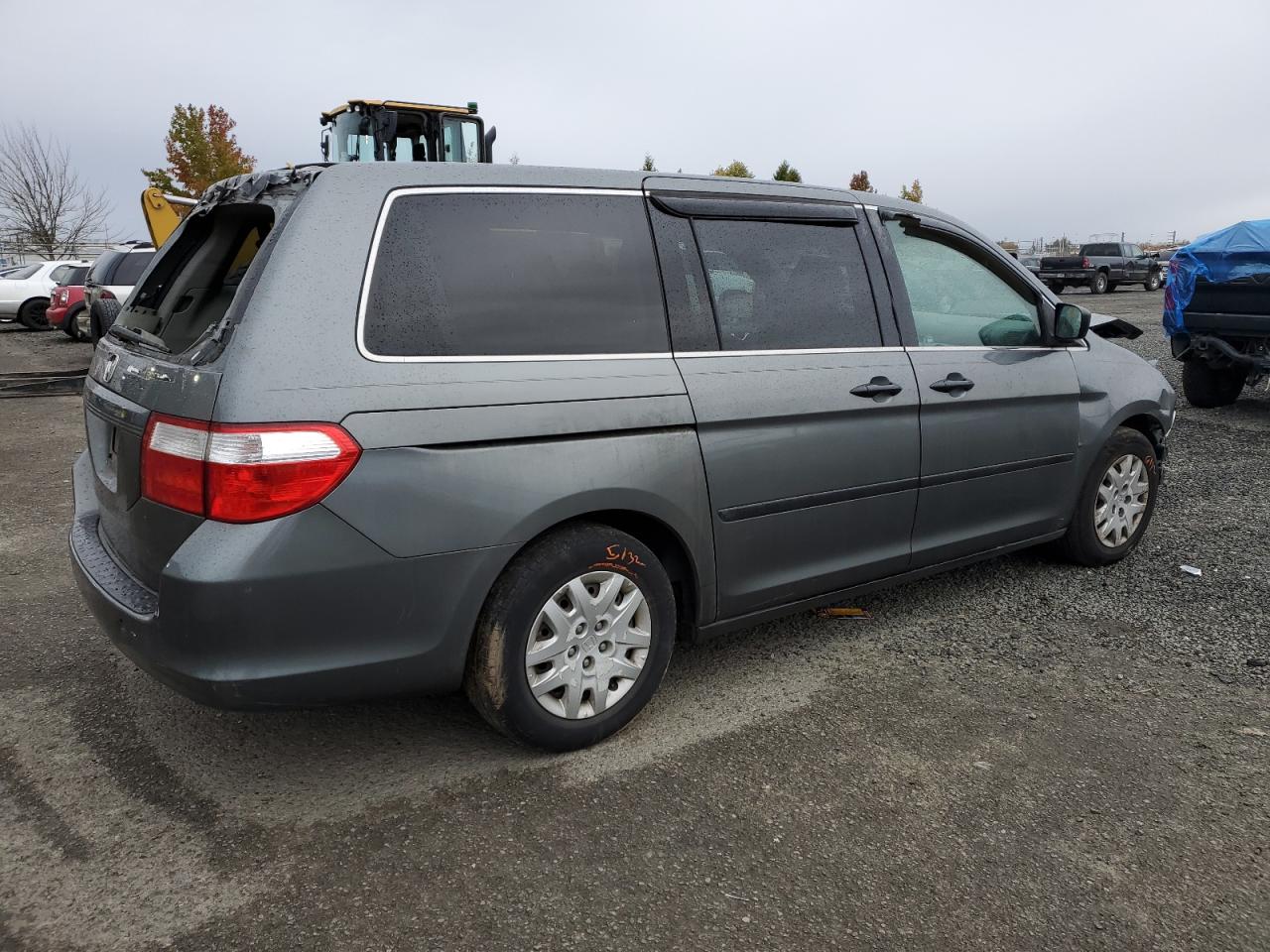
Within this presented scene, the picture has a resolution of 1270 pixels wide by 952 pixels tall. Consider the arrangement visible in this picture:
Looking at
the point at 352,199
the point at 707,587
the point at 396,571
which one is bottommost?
the point at 707,587

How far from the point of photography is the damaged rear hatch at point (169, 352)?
2619 mm

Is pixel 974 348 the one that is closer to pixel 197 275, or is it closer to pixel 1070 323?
pixel 1070 323

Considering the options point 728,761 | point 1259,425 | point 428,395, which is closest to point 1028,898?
point 728,761

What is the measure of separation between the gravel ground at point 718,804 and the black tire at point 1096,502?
21.8 inches

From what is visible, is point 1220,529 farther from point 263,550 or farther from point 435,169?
point 263,550

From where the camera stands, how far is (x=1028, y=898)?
243 centimetres

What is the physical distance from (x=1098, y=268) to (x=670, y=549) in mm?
31799

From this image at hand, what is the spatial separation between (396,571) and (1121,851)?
2.05 m

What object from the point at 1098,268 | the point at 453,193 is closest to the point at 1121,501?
the point at 453,193

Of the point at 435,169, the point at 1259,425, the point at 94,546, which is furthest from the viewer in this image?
the point at 1259,425

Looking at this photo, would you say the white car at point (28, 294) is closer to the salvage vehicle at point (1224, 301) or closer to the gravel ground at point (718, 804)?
the gravel ground at point (718, 804)

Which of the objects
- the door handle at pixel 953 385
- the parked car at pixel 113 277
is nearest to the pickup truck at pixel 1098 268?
the parked car at pixel 113 277

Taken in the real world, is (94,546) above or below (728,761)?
above

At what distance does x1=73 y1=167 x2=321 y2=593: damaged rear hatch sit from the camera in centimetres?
262
